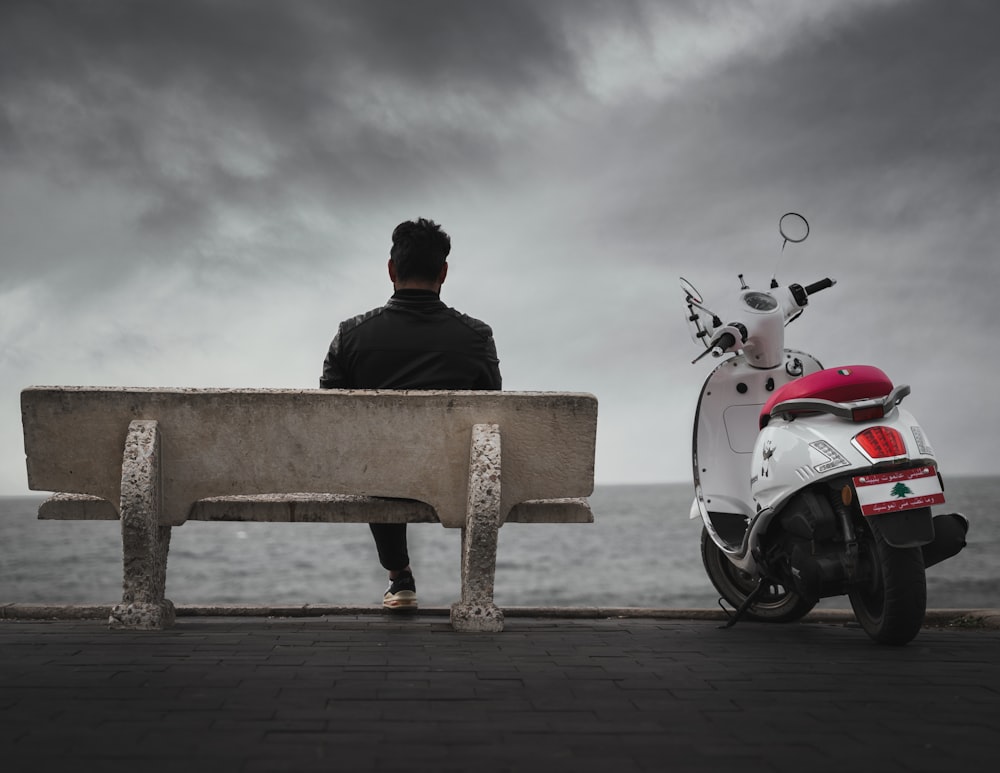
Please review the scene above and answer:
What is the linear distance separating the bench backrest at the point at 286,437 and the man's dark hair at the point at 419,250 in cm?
96

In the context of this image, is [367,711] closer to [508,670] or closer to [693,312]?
[508,670]

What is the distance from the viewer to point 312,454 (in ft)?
18.6

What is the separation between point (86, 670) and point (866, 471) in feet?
10.4

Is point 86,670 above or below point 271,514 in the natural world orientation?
below

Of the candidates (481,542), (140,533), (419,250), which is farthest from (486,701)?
(419,250)

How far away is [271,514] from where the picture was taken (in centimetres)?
579

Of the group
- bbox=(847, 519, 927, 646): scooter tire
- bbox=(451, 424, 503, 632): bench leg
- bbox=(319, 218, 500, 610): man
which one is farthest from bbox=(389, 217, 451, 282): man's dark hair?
bbox=(847, 519, 927, 646): scooter tire

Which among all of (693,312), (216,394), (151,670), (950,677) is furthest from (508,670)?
(693,312)

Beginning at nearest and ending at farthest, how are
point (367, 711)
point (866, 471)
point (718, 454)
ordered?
1. point (367, 711)
2. point (866, 471)
3. point (718, 454)

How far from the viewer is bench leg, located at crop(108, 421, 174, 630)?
5.48 meters

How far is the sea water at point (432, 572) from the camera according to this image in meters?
41.7

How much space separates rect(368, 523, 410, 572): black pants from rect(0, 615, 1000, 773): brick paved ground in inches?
35.7

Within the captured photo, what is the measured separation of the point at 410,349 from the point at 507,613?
1.56 metres

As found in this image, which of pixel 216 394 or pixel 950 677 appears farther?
pixel 216 394
